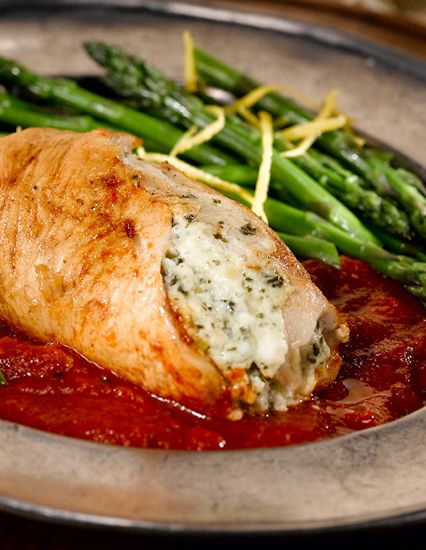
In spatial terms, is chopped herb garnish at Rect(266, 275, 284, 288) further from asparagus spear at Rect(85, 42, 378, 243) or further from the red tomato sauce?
asparagus spear at Rect(85, 42, 378, 243)

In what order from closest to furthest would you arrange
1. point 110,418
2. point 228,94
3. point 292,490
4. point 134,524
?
point 134,524 → point 292,490 → point 110,418 → point 228,94

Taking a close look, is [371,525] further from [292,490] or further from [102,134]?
[102,134]

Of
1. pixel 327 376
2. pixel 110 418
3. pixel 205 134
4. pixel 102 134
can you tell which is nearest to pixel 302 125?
pixel 205 134

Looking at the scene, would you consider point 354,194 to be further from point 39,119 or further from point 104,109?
point 39,119

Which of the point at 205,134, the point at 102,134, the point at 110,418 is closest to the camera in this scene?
the point at 110,418

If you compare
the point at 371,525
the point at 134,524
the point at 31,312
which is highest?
the point at 371,525

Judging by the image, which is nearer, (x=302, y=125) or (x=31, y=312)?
(x=31, y=312)

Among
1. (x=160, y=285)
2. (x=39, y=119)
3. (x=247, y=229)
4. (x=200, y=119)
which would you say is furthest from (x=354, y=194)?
(x=39, y=119)
